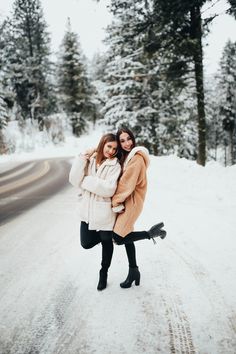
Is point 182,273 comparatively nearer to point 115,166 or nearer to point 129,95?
point 115,166

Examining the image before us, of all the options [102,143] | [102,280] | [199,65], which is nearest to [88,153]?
[102,143]

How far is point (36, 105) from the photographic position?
41031 millimetres

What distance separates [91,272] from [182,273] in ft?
3.94

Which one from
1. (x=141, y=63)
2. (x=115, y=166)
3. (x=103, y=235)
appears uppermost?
(x=141, y=63)

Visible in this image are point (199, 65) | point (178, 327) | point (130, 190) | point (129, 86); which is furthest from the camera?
point (129, 86)

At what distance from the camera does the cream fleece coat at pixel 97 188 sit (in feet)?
11.4

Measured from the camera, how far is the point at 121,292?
12.2ft

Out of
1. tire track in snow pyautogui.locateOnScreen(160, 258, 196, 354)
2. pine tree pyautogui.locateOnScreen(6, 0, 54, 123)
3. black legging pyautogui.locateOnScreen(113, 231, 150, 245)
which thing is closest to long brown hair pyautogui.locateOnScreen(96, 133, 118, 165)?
black legging pyautogui.locateOnScreen(113, 231, 150, 245)

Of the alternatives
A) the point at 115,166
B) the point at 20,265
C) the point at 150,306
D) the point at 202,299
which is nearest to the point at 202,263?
the point at 202,299

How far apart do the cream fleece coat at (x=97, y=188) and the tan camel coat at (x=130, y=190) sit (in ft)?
0.26

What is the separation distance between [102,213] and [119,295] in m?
0.98

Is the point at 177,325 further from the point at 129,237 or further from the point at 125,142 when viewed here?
the point at 125,142

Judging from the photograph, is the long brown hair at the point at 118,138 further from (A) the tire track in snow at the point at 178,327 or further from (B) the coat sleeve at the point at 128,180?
(A) the tire track in snow at the point at 178,327

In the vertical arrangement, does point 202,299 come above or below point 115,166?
below
